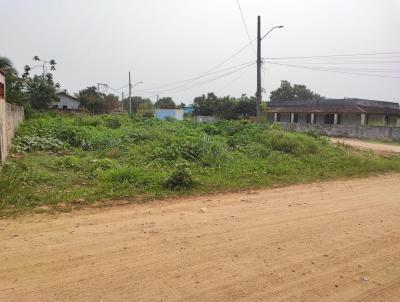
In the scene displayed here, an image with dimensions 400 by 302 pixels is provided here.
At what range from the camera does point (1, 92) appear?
29.8 feet

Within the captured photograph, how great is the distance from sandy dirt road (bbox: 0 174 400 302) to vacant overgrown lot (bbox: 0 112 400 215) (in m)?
1.09

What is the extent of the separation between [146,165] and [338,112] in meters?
35.0

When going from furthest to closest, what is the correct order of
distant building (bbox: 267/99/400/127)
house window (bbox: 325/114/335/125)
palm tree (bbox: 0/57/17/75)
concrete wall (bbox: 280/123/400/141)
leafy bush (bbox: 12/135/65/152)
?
house window (bbox: 325/114/335/125) < distant building (bbox: 267/99/400/127) < concrete wall (bbox: 280/123/400/141) < palm tree (bbox: 0/57/17/75) < leafy bush (bbox: 12/135/65/152)

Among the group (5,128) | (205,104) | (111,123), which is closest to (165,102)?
(205,104)

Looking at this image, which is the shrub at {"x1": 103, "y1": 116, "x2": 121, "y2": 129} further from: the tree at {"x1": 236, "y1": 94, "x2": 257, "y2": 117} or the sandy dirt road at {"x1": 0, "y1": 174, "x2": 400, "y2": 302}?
the tree at {"x1": 236, "y1": 94, "x2": 257, "y2": 117}

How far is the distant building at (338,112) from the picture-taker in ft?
132

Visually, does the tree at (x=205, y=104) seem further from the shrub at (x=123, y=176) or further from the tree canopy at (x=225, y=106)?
the shrub at (x=123, y=176)

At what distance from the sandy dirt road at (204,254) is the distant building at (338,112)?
35.0m

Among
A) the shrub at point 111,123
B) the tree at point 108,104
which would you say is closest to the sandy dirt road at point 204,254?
the shrub at point 111,123

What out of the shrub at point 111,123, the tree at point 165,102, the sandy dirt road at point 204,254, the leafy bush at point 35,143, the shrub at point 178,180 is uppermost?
the tree at point 165,102

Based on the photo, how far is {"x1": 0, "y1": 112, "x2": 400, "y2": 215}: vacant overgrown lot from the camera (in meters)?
7.48

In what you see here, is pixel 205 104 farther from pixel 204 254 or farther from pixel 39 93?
pixel 204 254

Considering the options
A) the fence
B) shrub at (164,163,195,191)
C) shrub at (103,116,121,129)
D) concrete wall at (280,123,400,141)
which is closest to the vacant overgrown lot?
shrub at (164,163,195,191)

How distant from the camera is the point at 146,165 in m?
10.4
